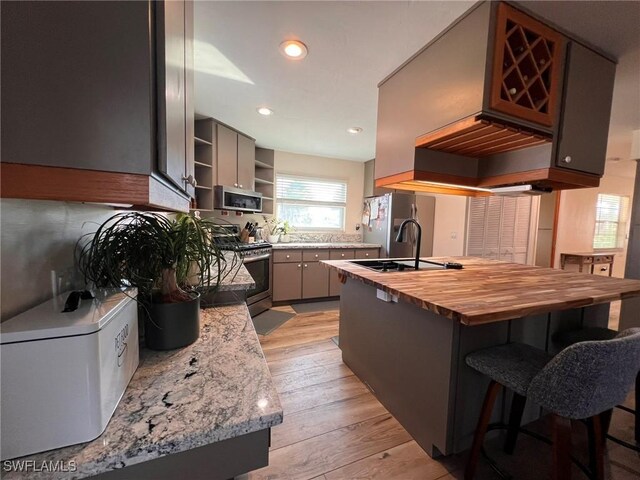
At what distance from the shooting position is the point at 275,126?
3191 mm

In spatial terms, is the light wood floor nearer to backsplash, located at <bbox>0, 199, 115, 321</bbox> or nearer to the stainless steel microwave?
backsplash, located at <bbox>0, 199, 115, 321</bbox>

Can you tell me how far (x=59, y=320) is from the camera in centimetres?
51

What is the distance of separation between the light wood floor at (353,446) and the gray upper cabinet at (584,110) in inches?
66.8

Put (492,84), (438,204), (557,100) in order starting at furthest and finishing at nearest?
(438,204), (557,100), (492,84)

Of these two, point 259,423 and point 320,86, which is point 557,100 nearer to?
point 320,86

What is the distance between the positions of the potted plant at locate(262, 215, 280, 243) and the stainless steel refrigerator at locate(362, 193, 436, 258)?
1658 mm

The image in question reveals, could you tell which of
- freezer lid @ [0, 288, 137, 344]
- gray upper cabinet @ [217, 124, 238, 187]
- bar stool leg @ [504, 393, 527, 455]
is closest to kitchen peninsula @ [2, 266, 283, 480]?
freezer lid @ [0, 288, 137, 344]

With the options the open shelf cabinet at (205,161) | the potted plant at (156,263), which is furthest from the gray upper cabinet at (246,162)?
the potted plant at (156,263)

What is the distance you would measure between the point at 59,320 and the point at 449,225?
4.55 metres

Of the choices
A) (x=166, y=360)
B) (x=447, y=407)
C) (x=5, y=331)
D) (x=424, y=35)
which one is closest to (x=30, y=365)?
(x=5, y=331)

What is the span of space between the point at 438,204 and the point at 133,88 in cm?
443

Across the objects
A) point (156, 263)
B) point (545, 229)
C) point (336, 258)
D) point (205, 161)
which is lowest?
point (336, 258)

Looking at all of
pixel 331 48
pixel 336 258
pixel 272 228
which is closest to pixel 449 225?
pixel 336 258

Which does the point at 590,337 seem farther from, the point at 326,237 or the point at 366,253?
the point at 326,237
